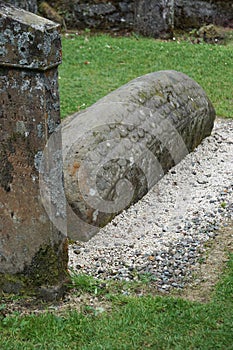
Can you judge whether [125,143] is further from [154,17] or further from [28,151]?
[154,17]

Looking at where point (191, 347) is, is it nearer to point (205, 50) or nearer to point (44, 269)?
point (44, 269)

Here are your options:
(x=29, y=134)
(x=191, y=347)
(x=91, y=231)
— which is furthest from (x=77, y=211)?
(x=191, y=347)

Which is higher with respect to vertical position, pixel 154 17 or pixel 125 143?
pixel 125 143

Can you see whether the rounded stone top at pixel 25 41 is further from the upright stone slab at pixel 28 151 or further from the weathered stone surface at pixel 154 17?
the weathered stone surface at pixel 154 17

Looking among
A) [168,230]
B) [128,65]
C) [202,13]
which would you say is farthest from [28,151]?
[202,13]

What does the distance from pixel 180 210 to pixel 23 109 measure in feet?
7.69

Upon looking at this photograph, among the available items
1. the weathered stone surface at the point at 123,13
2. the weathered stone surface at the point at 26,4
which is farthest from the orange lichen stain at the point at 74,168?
the weathered stone surface at the point at 123,13

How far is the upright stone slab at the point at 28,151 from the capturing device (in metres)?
3.82

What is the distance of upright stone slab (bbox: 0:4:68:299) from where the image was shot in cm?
382

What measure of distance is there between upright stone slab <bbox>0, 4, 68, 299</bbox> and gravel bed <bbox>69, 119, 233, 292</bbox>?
0.58 meters

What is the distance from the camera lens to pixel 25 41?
12.5 feet

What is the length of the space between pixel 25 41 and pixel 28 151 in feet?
2.31

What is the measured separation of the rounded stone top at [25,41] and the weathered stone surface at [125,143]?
5.26 ft

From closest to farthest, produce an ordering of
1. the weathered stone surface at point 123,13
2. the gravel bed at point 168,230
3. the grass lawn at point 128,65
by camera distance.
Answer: the gravel bed at point 168,230 → the grass lawn at point 128,65 → the weathered stone surface at point 123,13
